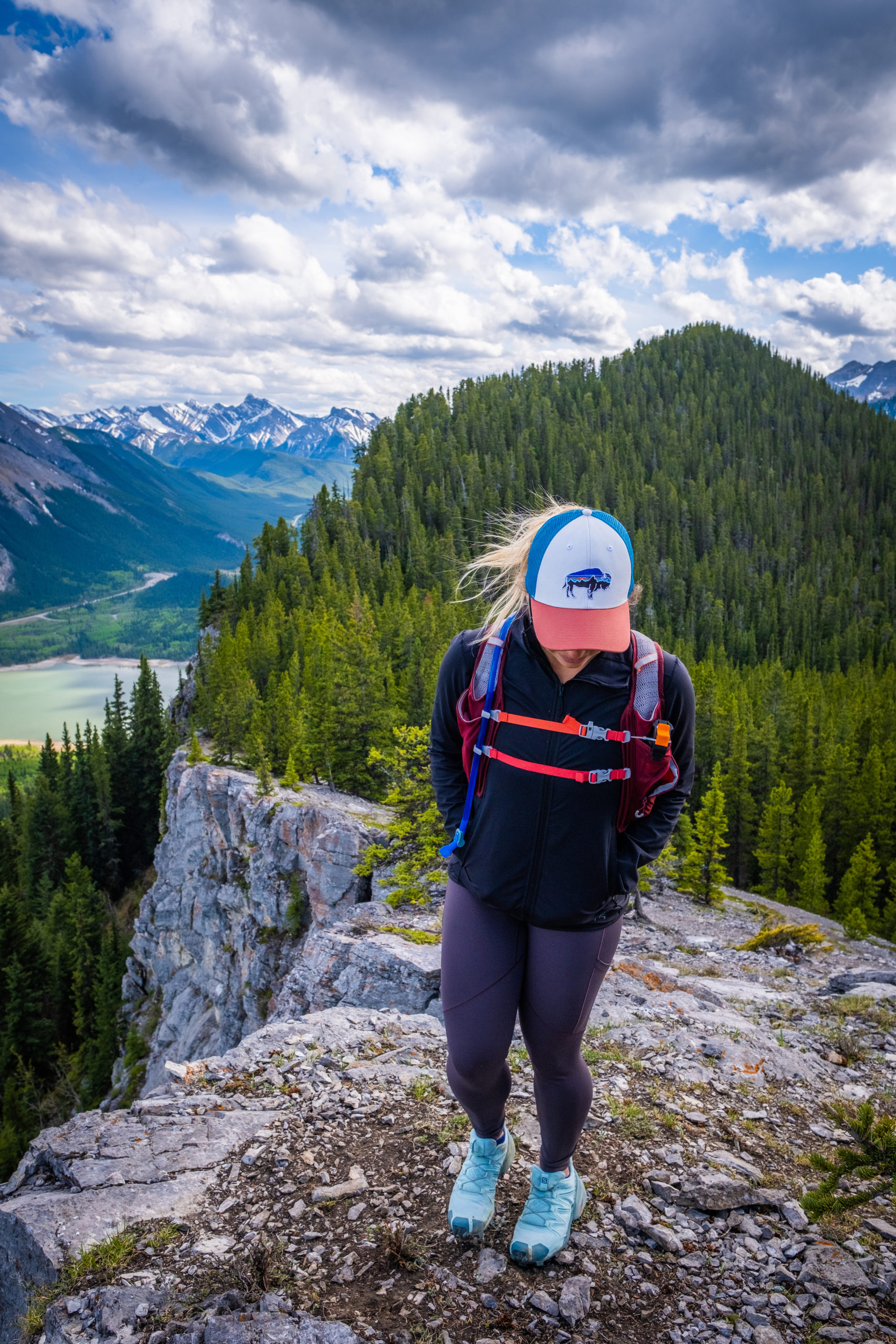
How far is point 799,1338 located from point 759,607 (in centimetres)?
10508

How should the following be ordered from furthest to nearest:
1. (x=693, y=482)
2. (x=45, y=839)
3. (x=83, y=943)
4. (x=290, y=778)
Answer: (x=693, y=482) → (x=45, y=839) → (x=83, y=943) → (x=290, y=778)

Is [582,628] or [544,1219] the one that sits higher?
[582,628]

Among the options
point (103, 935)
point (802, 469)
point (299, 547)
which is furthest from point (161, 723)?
point (802, 469)

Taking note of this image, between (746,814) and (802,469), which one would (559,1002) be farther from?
(802,469)

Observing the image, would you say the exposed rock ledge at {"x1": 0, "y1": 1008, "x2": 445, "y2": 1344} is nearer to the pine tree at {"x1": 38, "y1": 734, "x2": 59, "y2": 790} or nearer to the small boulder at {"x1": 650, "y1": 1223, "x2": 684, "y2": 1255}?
the small boulder at {"x1": 650, "y1": 1223, "x2": 684, "y2": 1255}

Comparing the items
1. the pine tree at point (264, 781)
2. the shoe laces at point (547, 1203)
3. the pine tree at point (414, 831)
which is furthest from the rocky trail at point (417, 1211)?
the pine tree at point (264, 781)

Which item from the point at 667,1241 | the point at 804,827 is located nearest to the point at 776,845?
the point at 804,827

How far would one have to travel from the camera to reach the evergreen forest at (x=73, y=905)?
38.3 metres

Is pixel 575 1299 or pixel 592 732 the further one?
pixel 575 1299

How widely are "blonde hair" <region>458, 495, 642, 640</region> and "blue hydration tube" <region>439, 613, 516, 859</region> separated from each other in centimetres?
9

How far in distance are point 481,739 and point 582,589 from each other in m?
0.88

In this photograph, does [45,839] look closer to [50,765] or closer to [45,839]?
[45,839]

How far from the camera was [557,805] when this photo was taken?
321 cm

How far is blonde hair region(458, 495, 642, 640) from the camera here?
3514 millimetres
